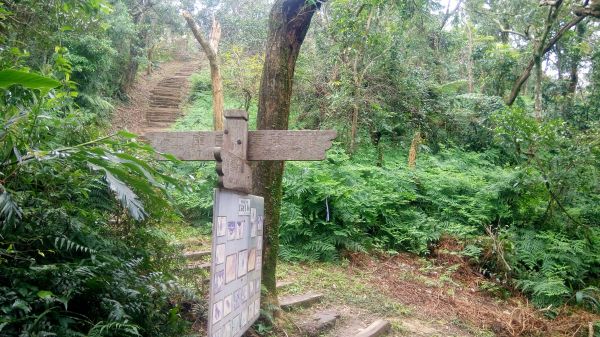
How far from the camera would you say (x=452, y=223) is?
8883mm

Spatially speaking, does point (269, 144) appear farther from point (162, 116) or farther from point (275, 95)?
point (162, 116)

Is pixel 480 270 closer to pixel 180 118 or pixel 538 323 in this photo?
pixel 538 323

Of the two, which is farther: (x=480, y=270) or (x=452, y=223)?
(x=452, y=223)

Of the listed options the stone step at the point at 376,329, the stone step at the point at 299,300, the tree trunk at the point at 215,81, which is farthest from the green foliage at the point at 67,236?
the tree trunk at the point at 215,81

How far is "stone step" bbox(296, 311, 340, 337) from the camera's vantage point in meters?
4.86

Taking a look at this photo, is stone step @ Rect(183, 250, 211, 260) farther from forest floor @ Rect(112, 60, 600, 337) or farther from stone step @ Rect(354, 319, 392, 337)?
stone step @ Rect(354, 319, 392, 337)

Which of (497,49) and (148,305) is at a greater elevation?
(497,49)

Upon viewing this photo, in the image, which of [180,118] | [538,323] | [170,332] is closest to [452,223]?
[538,323]

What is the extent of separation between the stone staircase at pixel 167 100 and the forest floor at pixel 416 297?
8048mm

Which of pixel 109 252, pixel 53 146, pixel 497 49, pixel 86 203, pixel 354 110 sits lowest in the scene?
pixel 109 252

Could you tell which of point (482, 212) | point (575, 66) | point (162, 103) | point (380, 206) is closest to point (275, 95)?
point (380, 206)

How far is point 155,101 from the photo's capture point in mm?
16719

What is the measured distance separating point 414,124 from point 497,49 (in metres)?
4.05

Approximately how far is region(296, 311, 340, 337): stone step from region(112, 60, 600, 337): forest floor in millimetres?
61
